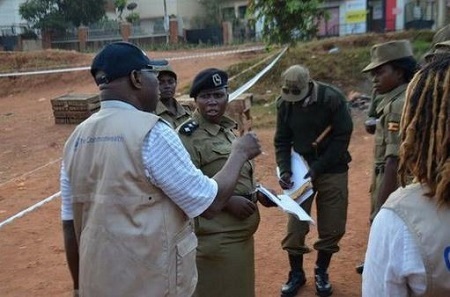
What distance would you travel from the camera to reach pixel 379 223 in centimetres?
147

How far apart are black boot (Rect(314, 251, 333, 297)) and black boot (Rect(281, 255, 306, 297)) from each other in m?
Result: 0.13

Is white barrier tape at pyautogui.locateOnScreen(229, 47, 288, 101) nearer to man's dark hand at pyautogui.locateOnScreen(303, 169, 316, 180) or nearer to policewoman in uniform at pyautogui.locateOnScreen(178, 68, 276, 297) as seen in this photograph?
man's dark hand at pyautogui.locateOnScreen(303, 169, 316, 180)

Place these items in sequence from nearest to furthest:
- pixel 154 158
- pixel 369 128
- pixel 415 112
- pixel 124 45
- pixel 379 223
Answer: pixel 379 223 → pixel 415 112 → pixel 154 158 → pixel 124 45 → pixel 369 128

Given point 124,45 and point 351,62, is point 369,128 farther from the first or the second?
point 351,62

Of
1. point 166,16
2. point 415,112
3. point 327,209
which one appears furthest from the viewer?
point 166,16

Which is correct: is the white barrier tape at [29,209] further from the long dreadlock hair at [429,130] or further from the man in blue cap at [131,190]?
the long dreadlock hair at [429,130]

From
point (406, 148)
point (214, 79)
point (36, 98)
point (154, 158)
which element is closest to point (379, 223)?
point (406, 148)

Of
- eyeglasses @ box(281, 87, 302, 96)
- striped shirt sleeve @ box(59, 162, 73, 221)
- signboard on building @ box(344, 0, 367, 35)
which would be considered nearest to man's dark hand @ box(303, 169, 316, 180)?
eyeglasses @ box(281, 87, 302, 96)

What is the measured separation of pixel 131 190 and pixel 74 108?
10981 millimetres

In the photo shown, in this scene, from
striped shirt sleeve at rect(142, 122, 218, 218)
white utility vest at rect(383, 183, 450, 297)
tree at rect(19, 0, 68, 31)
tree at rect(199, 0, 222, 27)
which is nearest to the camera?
white utility vest at rect(383, 183, 450, 297)

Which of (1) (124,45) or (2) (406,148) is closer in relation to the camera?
(2) (406,148)

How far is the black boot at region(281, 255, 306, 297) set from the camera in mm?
4316

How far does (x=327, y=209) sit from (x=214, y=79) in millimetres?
1569

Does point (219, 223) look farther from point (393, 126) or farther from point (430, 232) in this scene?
point (430, 232)
